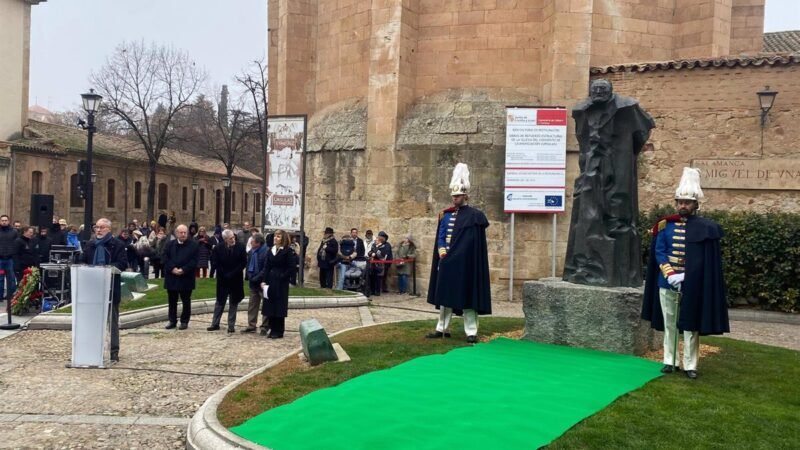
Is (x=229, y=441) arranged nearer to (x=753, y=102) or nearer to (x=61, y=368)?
(x=61, y=368)

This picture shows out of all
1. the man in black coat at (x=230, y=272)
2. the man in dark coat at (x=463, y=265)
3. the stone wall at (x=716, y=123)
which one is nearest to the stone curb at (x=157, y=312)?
the man in black coat at (x=230, y=272)

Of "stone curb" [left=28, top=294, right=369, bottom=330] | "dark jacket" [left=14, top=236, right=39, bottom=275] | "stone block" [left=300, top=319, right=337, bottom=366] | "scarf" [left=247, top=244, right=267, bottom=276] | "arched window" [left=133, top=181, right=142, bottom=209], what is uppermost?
"arched window" [left=133, top=181, right=142, bottom=209]

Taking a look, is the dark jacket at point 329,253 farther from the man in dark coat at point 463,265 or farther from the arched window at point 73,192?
the arched window at point 73,192

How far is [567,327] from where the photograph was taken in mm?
7855

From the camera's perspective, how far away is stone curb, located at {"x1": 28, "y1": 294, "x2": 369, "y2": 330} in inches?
406

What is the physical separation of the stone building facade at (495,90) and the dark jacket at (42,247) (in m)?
A: 6.70

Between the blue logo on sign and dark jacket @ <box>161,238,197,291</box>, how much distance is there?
7975mm

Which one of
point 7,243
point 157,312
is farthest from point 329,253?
point 7,243

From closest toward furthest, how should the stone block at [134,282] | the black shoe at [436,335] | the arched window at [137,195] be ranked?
the black shoe at [436,335], the stone block at [134,282], the arched window at [137,195]

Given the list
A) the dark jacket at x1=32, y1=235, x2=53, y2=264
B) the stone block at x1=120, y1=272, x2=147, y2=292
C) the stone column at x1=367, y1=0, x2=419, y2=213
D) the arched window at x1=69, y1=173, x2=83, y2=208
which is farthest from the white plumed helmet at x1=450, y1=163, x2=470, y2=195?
the arched window at x1=69, y1=173, x2=83, y2=208

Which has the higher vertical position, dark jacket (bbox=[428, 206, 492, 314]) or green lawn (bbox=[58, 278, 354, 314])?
dark jacket (bbox=[428, 206, 492, 314])

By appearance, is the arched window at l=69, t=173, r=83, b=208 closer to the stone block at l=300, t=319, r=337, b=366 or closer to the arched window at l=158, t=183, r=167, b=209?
the arched window at l=158, t=183, r=167, b=209

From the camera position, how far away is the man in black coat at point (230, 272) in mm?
10211

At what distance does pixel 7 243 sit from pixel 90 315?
6.97 metres
